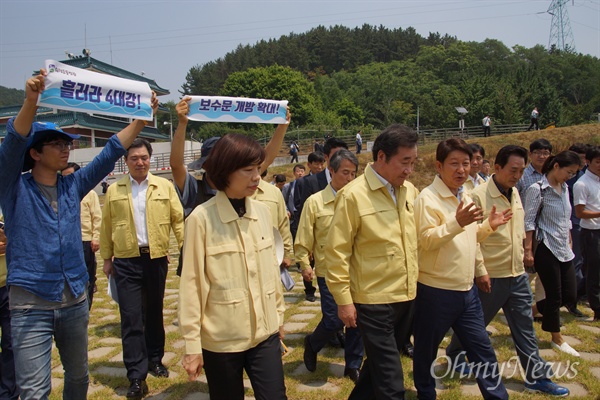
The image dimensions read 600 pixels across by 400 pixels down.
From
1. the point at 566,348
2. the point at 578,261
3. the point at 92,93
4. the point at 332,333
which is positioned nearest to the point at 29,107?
the point at 92,93

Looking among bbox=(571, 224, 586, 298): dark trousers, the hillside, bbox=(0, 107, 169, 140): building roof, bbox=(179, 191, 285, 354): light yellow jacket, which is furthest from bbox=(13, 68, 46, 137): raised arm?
bbox=(0, 107, 169, 140): building roof

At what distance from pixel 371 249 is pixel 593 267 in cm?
406

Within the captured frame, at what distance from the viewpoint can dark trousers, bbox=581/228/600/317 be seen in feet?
18.2

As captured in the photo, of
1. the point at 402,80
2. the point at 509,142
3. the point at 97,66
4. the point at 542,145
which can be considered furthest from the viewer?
the point at 402,80

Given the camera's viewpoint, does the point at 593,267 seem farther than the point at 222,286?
Yes

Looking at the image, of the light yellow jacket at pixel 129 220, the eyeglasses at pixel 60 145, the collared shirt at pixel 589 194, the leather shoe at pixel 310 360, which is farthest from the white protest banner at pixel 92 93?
the collared shirt at pixel 589 194

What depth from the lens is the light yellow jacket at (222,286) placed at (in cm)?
246

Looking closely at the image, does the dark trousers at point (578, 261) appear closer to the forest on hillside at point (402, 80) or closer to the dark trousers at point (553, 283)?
the dark trousers at point (553, 283)

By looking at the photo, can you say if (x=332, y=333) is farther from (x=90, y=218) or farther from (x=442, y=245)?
(x=90, y=218)

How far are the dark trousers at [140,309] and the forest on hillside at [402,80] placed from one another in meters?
35.8

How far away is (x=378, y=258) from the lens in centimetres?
302

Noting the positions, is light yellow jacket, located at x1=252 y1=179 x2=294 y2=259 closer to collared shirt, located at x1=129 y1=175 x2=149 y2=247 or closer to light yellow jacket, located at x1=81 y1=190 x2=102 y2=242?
collared shirt, located at x1=129 y1=175 x2=149 y2=247

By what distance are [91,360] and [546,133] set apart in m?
28.6

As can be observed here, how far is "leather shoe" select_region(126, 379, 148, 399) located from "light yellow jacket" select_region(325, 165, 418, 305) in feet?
6.81
